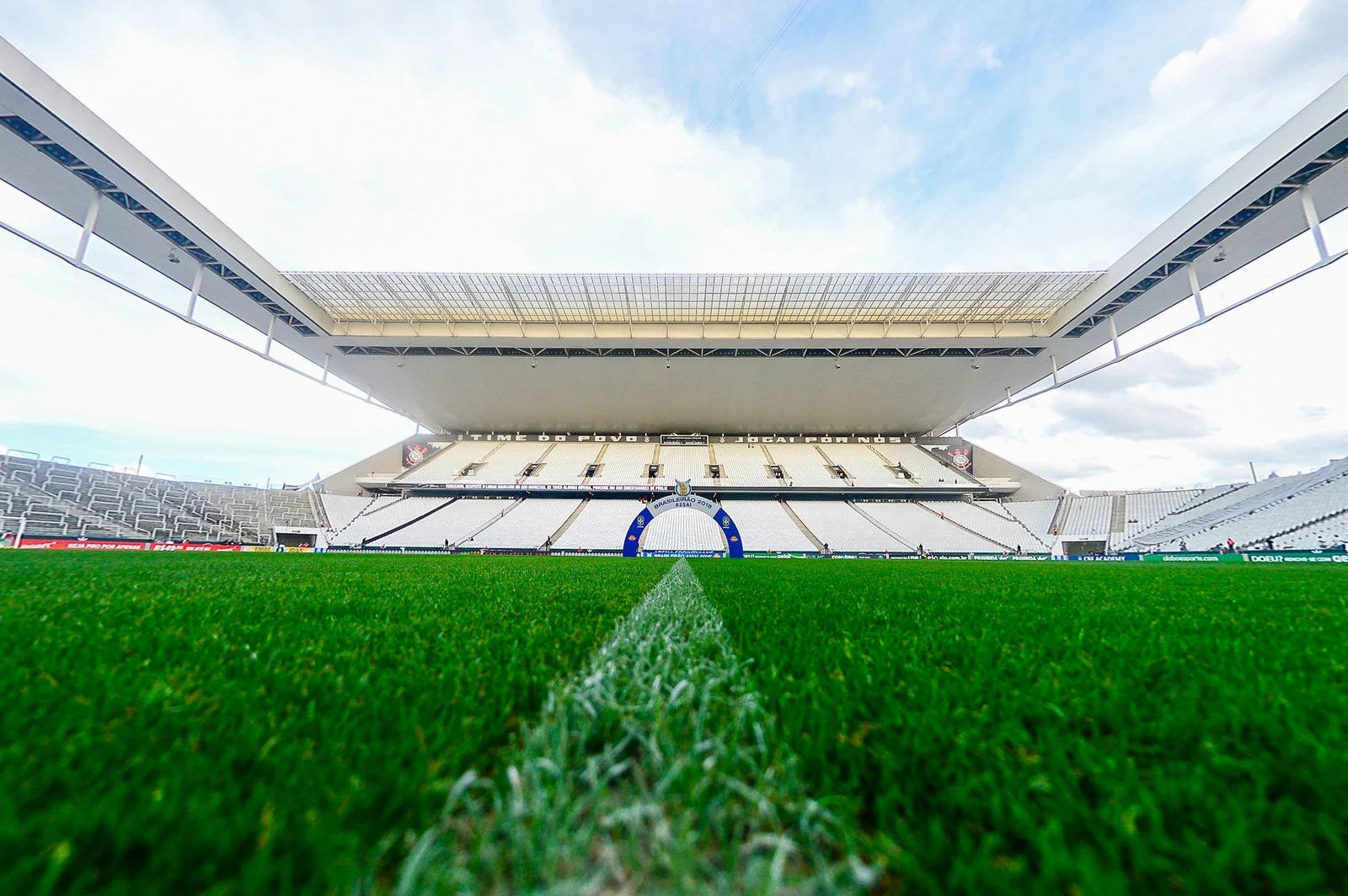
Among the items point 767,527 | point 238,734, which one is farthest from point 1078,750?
point 767,527

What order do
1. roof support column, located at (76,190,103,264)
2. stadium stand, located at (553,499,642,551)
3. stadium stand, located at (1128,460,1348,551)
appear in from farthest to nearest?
stadium stand, located at (553,499,642,551)
stadium stand, located at (1128,460,1348,551)
roof support column, located at (76,190,103,264)

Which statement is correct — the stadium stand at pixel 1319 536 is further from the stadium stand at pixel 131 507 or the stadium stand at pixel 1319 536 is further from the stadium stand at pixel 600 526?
the stadium stand at pixel 131 507

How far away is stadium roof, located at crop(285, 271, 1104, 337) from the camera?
17047 millimetres

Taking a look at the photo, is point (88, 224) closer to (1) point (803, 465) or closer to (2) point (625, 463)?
(2) point (625, 463)

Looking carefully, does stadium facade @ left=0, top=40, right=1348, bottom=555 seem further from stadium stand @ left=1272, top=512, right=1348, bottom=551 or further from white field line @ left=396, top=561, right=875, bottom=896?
white field line @ left=396, top=561, right=875, bottom=896

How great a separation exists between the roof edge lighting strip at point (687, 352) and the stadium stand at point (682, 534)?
7.27m

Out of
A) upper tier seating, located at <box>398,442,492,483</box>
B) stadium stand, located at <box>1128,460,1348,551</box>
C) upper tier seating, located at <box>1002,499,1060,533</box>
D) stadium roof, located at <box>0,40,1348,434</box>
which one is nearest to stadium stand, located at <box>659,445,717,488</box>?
stadium roof, located at <box>0,40,1348,434</box>

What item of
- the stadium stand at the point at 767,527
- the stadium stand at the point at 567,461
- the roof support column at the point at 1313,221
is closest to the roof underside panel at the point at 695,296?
the roof support column at the point at 1313,221

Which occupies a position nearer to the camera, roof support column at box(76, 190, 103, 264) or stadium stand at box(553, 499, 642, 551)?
roof support column at box(76, 190, 103, 264)

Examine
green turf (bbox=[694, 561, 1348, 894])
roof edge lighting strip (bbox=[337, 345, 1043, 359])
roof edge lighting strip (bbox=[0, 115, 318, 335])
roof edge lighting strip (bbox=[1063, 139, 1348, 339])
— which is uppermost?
roof edge lighting strip (bbox=[337, 345, 1043, 359])

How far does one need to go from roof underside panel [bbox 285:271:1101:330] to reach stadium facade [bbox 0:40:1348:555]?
0.43 ft

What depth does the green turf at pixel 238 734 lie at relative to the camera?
1.66ft

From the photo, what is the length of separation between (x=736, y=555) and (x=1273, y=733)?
12.8 m

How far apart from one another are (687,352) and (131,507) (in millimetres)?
21884
